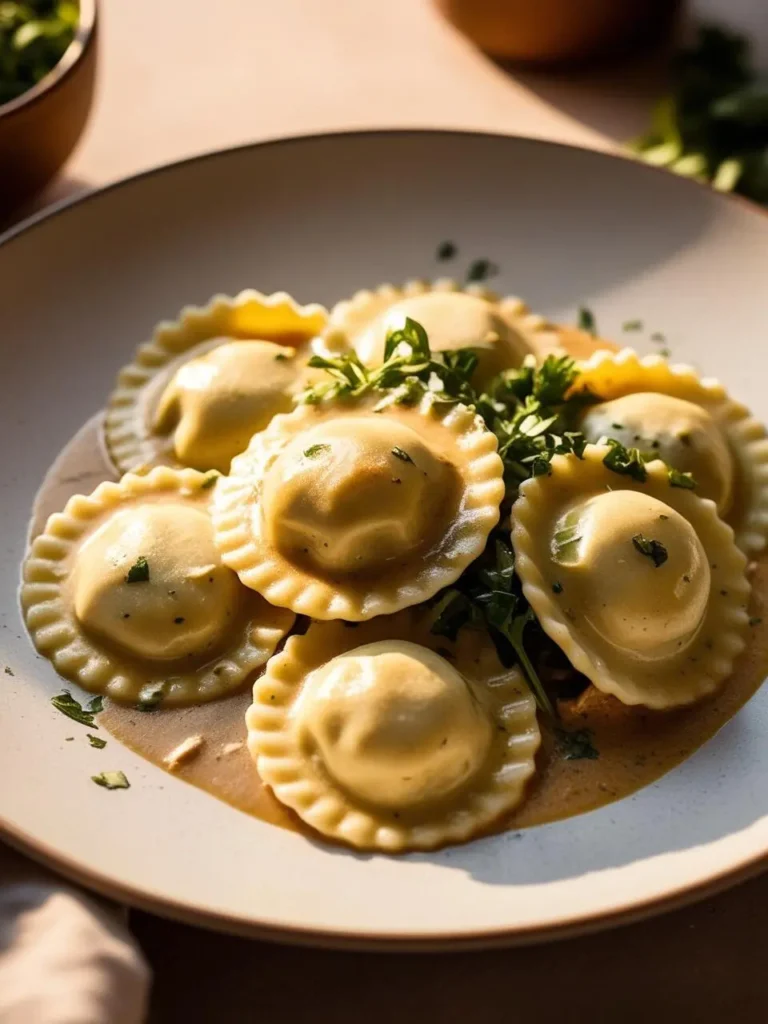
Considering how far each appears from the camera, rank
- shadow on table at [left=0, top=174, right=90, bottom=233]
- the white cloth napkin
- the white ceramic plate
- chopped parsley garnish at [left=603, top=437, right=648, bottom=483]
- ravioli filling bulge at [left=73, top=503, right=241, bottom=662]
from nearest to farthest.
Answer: the white cloth napkin
the white ceramic plate
ravioli filling bulge at [left=73, top=503, right=241, bottom=662]
chopped parsley garnish at [left=603, top=437, right=648, bottom=483]
shadow on table at [left=0, top=174, right=90, bottom=233]

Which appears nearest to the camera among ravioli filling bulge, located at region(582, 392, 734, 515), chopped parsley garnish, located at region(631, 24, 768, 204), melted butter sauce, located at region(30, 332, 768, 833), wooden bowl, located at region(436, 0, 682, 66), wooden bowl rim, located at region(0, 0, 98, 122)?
melted butter sauce, located at region(30, 332, 768, 833)

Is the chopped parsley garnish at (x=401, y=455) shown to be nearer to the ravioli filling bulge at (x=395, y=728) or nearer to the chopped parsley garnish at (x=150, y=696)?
the ravioli filling bulge at (x=395, y=728)

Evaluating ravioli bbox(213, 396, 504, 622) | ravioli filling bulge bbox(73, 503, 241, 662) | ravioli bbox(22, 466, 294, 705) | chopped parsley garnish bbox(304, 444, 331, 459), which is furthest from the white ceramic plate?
chopped parsley garnish bbox(304, 444, 331, 459)

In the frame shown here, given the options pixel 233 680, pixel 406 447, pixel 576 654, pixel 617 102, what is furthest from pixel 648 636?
pixel 617 102

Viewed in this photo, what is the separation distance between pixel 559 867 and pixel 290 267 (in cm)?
306

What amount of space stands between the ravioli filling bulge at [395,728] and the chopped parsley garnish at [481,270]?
230 cm

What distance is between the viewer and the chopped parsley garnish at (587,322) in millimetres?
4941

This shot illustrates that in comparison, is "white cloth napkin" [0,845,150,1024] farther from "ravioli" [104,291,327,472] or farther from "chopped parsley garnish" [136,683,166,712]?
"ravioli" [104,291,327,472]

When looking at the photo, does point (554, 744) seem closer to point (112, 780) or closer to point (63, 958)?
point (112, 780)

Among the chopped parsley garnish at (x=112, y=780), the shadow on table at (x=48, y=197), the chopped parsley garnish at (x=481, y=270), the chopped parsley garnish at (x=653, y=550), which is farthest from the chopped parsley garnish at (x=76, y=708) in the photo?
the shadow on table at (x=48, y=197)

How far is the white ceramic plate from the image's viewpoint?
2.97 meters

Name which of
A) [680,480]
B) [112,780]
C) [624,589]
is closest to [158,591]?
[112,780]

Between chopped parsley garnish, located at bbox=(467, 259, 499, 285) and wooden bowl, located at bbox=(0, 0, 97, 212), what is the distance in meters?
1.96

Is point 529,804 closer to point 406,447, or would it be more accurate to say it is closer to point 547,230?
point 406,447
